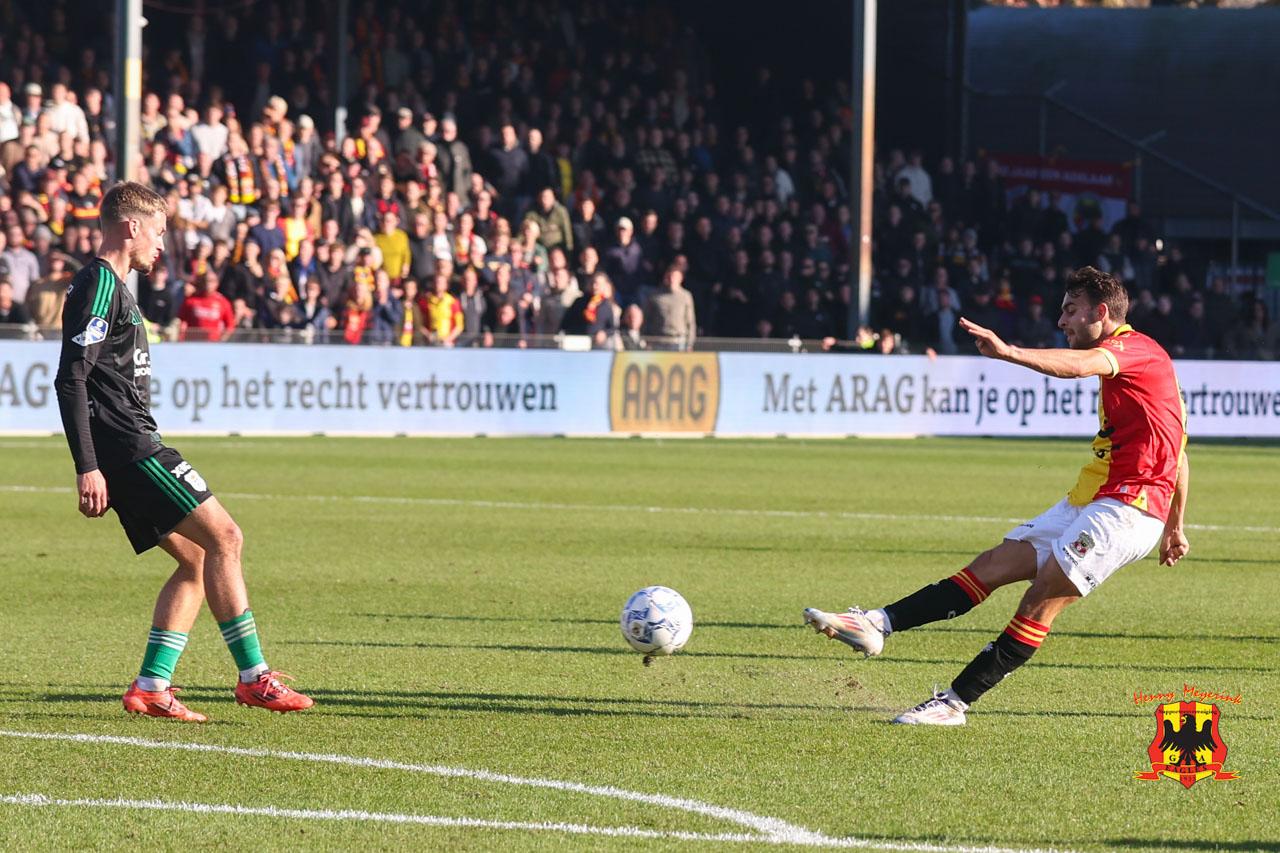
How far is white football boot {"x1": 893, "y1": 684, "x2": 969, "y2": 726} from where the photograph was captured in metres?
6.68

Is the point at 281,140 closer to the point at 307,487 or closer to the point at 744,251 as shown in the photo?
the point at 744,251

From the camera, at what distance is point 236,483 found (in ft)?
54.6

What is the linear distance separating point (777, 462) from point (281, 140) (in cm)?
863

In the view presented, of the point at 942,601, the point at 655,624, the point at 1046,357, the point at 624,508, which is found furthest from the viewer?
the point at 624,508

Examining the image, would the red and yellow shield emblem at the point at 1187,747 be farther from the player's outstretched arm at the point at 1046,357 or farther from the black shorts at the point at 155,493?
the black shorts at the point at 155,493

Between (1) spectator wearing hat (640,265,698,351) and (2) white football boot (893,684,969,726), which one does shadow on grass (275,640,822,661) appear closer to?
(2) white football boot (893,684,969,726)

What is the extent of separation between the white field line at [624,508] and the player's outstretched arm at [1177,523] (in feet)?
24.6

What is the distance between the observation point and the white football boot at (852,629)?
21.9ft

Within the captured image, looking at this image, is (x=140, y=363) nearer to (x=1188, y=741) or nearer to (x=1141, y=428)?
(x=1141, y=428)

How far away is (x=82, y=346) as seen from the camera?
644cm

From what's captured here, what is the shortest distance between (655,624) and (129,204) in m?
2.62

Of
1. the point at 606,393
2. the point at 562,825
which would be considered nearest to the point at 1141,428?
the point at 562,825

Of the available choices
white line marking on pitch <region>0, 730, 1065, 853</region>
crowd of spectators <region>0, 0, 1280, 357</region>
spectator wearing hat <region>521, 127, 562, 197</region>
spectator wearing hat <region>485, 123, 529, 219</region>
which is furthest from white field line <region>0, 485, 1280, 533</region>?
spectator wearing hat <region>521, 127, 562, 197</region>

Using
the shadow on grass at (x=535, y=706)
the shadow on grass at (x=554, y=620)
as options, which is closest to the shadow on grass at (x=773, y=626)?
the shadow on grass at (x=554, y=620)
